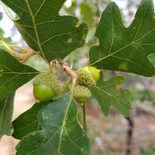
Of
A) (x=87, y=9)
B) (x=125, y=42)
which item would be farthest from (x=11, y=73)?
(x=87, y=9)

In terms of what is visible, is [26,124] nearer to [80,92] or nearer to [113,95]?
[80,92]

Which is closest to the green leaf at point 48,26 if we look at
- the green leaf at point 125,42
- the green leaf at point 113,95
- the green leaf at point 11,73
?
the green leaf at point 11,73

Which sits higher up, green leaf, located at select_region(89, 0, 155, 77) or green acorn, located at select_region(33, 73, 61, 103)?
green leaf, located at select_region(89, 0, 155, 77)

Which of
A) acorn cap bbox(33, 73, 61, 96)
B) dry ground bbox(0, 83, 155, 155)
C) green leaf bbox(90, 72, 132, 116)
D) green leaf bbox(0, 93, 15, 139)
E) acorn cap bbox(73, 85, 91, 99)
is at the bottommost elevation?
green leaf bbox(0, 93, 15, 139)

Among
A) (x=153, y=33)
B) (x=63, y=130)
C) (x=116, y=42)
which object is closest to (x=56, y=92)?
(x=63, y=130)

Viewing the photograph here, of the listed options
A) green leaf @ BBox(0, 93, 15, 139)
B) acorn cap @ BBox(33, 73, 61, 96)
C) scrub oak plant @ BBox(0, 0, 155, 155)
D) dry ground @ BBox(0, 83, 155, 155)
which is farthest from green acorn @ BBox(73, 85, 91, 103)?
dry ground @ BBox(0, 83, 155, 155)

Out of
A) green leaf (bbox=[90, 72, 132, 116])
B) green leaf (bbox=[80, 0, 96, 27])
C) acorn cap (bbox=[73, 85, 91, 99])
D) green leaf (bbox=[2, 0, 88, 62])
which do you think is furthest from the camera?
green leaf (bbox=[80, 0, 96, 27])

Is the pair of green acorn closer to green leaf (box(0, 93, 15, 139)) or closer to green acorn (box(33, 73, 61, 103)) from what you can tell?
green acorn (box(33, 73, 61, 103))
